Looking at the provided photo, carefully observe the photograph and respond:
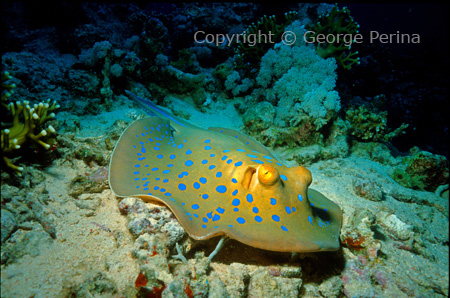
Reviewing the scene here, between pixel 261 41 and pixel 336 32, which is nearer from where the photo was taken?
pixel 336 32

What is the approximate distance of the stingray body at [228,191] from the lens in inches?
95.4

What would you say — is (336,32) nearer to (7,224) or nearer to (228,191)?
(228,191)

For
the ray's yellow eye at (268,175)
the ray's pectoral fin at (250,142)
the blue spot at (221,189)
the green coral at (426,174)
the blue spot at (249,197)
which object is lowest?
the green coral at (426,174)

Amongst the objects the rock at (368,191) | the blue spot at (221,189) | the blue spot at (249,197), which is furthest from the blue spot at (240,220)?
the rock at (368,191)

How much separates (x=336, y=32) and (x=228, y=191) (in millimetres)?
8388

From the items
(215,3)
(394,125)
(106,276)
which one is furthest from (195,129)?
(215,3)

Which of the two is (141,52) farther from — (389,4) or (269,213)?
(389,4)

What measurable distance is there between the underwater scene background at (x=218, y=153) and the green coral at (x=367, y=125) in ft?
0.17

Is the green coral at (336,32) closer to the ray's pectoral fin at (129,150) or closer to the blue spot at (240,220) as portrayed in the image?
the ray's pectoral fin at (129,150)

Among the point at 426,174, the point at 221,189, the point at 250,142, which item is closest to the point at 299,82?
the point at 250,142

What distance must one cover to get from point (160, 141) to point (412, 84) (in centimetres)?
1410

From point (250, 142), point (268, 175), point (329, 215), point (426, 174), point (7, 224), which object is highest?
point (268, 175)

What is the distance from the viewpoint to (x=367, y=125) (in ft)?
24.8

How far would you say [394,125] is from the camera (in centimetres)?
1088
